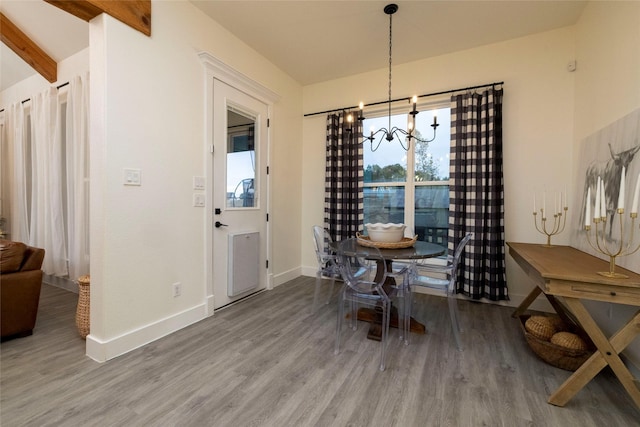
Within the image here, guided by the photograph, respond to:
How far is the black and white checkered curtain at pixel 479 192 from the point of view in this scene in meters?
2.94

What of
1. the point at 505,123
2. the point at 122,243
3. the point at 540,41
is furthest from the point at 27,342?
Answer: the point at 540,41

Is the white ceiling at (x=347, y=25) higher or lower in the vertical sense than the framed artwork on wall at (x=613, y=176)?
higher

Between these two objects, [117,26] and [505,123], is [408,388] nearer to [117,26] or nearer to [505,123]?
[505,123]

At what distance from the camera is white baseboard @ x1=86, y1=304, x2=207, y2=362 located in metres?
1.91

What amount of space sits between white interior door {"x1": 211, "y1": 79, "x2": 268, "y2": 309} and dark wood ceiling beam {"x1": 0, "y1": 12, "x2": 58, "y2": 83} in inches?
92.6

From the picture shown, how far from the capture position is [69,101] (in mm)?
3076

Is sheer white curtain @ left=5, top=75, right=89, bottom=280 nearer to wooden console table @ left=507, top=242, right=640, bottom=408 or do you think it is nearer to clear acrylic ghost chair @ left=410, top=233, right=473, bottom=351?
clear acrylic ghost chair @ left=410, top=233, right=473, bottom=351

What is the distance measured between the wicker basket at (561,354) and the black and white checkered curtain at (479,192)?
3.54 ft

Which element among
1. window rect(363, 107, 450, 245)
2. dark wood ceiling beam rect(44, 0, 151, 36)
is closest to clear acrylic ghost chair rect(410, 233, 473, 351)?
window rect(363, 107, 450, 245)

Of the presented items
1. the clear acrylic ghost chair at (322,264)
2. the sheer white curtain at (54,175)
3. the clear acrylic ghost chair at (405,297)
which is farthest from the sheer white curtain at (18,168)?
the clear acrylic ghost chair at (405,297)

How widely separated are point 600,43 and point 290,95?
10.6ft

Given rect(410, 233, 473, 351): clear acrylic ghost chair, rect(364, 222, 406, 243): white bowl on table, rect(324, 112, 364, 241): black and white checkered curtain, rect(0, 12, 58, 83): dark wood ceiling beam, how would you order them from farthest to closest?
rect(324, 112, 364, 241): black and white checkered curtain, rect(0, 12, 58, 83): dark wood ceiling beam, rect(364, 222, 406, 243): white bowl on table, rect(410, 233, 473, 351): clear acrylic ghost chair

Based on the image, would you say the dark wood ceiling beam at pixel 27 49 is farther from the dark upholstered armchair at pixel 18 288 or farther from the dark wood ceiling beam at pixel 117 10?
the dark upholstered armchair at pixel 18 288

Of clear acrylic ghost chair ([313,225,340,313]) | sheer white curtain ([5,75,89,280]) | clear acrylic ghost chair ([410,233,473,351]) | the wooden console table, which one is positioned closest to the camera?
the wooden console table
